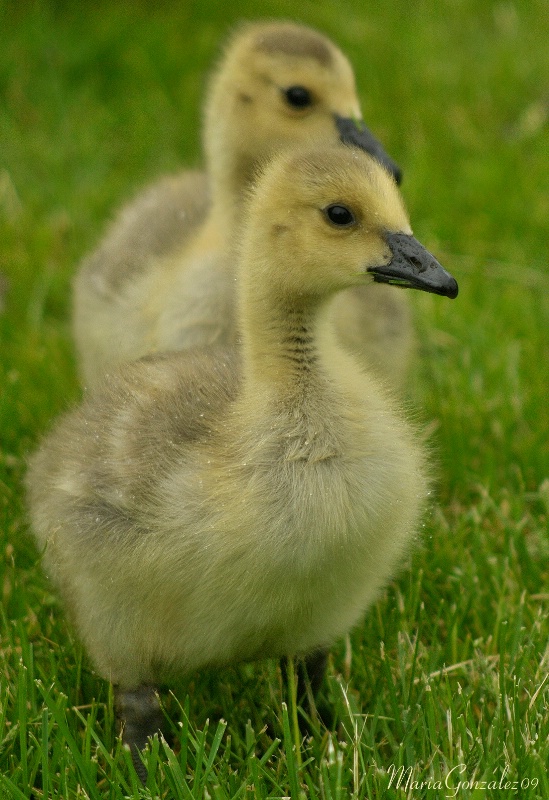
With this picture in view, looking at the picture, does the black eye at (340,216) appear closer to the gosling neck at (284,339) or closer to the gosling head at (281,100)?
the gosling neck at (284,339)

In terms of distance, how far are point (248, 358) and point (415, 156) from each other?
282 centimetres

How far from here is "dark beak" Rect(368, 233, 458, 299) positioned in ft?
7.66

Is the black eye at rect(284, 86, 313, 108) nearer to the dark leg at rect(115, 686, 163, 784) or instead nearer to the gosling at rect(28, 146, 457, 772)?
the gosling at rect(28, 146, 457, 772)

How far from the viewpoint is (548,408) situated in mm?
3592

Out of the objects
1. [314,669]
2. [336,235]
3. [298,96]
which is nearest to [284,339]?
[336,235]

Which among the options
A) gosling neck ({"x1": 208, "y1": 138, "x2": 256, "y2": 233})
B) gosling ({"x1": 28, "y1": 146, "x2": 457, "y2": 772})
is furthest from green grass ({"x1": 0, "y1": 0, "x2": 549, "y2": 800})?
gosling neck ({"x1": 208, "y1": 138, "x2": 256, "y2": 233})

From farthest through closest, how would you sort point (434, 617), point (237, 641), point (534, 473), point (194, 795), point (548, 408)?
point (548, 408), point (534, 473), point (434, 617), point (237, 641), point (194, 795)

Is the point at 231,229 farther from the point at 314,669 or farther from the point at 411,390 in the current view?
the point at 314,669

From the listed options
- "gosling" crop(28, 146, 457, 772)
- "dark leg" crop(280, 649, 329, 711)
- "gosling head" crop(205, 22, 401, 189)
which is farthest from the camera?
"gosling head" crop(205, 22, 401, 189)

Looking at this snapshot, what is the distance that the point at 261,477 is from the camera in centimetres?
226

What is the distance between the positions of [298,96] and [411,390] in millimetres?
964

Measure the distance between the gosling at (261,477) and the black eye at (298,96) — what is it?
111 cm

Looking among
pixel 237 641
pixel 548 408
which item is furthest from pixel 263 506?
pixel 548 408

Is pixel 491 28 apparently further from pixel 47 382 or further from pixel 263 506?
pixel 263 506
